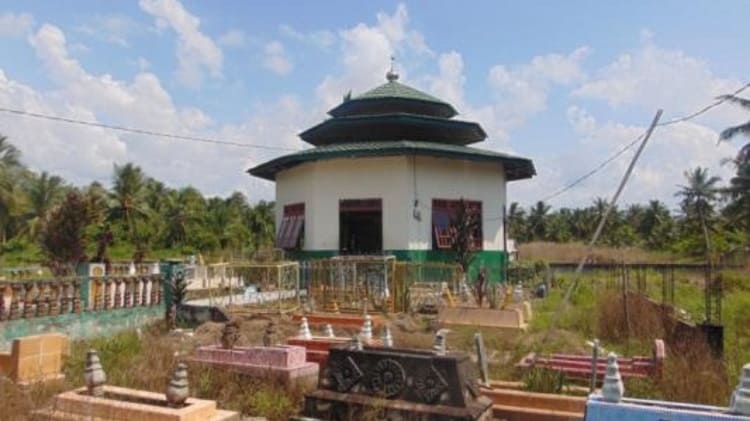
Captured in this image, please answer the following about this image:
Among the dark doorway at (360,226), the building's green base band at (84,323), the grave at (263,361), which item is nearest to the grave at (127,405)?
the grave at (263,361)

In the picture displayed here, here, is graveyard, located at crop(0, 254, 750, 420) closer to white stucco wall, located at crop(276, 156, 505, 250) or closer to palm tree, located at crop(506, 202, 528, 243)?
white stucco wall, located at crop(276, 156, 505, 250)

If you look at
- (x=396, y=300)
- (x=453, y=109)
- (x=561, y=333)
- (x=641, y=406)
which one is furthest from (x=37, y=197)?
(x=641, y=406)

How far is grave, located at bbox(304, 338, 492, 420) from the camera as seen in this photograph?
6.54m

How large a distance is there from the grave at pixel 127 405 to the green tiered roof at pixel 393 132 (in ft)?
42.4

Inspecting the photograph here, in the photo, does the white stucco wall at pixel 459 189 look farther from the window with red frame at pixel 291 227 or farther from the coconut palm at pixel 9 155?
the coconut palm at pixel 9 155

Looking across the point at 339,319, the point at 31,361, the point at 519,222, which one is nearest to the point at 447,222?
the point at 339,319

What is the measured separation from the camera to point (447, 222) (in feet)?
64.1

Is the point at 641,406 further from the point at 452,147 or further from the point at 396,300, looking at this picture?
the point at 452,147

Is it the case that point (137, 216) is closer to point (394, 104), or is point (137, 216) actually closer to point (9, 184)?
point (9, 184)

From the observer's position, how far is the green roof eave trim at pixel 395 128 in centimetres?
2047

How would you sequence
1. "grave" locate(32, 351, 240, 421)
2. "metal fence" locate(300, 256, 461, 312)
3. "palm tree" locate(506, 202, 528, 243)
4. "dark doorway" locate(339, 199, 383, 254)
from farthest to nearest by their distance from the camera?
"palm tree" locate(506, 202, 528, 243) < "dark doorway" locate(339, 199, 383, 254) < "metal fence" locate(300, 256, 461, 312) < "grave" locate(32, 351, 240, 421)

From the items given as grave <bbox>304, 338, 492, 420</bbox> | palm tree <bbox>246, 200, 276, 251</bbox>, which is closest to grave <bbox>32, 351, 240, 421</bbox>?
grave <bbox>304, 338, 492, 420</bbox>

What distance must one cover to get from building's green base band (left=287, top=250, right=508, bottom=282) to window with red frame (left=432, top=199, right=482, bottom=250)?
30 centimetres

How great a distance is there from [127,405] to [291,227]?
15.1 metres
